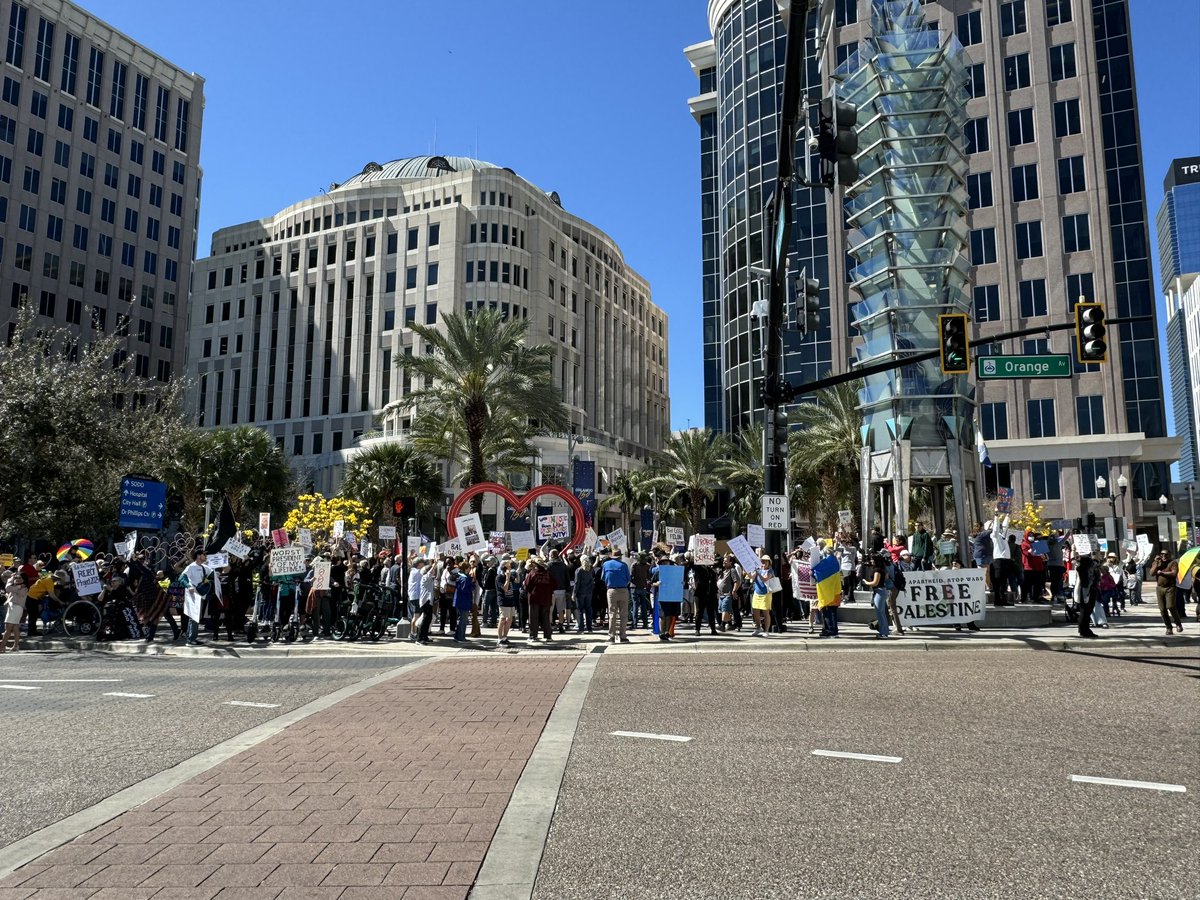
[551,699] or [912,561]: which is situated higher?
[912,561]

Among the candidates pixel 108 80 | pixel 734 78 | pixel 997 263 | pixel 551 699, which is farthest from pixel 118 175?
pixel 551 699

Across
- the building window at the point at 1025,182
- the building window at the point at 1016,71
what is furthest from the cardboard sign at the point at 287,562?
the building window at the point at 1016,71

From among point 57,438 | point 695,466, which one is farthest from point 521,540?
point 695,466

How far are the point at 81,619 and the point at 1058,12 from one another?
6635cm

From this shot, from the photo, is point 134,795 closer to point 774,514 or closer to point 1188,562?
point 774,514

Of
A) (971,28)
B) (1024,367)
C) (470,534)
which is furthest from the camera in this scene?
(971,28)

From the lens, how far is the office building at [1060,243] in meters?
54.5

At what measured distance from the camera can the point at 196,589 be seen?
17906 millimetres

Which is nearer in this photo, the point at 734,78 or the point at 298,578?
the point at 298,578

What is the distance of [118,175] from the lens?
268 feet

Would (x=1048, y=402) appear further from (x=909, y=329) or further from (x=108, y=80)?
(x=108, y=80)

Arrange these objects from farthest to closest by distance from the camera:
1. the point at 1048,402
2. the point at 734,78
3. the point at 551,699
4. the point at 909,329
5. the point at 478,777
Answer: the point at 734,78, the point at 1048,402, the point at 909,329, the point at 551,699, the point at 478,777

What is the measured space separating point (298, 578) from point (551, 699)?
35.2 ft

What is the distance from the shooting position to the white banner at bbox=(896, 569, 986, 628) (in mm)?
17625
